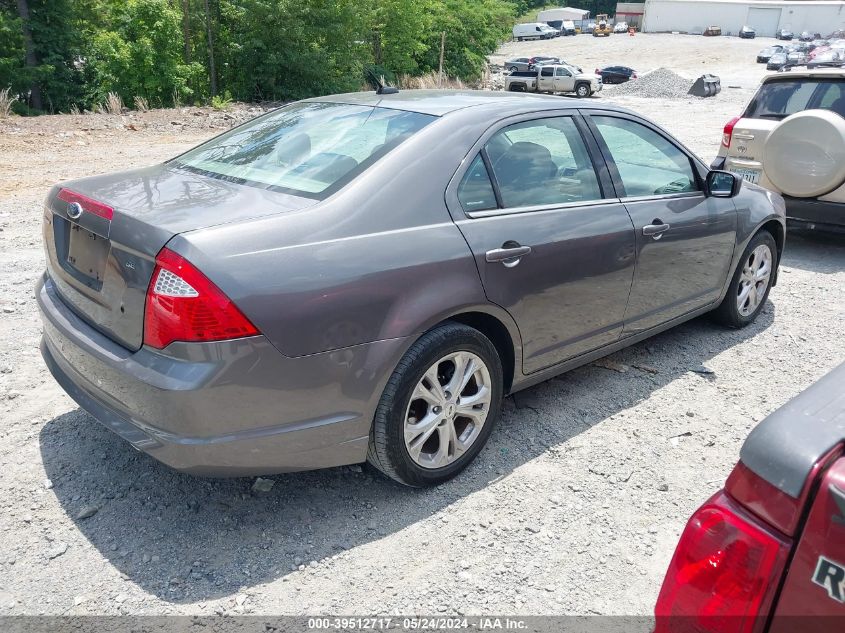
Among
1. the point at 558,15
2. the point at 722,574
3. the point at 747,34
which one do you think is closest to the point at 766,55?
the point at 747,34

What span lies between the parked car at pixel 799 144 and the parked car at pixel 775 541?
455cm

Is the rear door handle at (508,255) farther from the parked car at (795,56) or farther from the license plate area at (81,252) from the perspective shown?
the parked car at (795,56)

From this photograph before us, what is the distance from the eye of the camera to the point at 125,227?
2.71m

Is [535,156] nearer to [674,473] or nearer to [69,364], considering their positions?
[674,473]

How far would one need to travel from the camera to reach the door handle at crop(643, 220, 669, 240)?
4.02 meters

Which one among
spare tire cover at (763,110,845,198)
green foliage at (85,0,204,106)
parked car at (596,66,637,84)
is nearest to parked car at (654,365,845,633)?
spare tire cover at (763,110,845,198)

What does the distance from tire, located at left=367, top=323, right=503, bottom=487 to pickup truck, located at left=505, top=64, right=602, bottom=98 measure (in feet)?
114

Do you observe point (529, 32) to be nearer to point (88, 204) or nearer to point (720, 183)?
point (720, 183)

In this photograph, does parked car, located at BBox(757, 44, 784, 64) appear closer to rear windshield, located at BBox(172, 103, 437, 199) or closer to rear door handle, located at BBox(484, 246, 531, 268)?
rear windshield, located at BBox(172, 103, 437, 199)

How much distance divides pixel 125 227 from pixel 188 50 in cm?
2701

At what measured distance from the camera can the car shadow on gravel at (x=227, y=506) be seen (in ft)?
9.15

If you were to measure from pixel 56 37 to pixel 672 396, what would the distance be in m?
31.2

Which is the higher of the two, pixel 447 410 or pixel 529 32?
pixel 529 32

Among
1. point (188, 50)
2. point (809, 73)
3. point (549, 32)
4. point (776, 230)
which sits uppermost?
point (549, 32)
